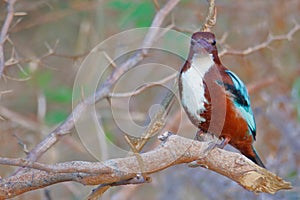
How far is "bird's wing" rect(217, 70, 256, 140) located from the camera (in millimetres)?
1883

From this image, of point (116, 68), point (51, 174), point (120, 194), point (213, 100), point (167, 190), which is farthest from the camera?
point (120, 194)

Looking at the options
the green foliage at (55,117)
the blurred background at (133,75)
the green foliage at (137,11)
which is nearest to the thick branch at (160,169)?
the blurred background at (133,75)

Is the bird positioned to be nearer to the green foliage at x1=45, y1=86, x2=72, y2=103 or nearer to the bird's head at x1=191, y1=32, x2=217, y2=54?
the bird's head at x1=191, y1=32, x2=217, y2=54

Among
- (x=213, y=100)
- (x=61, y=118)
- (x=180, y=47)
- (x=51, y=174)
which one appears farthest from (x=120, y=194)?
(x=51, y=174)

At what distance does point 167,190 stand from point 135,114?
2.20 feet

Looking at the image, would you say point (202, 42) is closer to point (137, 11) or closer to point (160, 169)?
point (160, 169)

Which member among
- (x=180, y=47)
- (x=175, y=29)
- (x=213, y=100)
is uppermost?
(x=175, y=29)

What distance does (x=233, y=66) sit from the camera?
395 centimetres

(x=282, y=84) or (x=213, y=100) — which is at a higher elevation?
(x=282, y=84)

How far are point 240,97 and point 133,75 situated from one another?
69.5 inches

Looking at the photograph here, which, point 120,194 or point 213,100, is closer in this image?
point 213,100

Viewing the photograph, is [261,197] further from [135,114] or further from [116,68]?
[135,114]

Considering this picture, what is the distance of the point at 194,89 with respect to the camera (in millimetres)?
1804

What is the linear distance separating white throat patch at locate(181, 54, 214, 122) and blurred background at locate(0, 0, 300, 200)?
1222 mm
